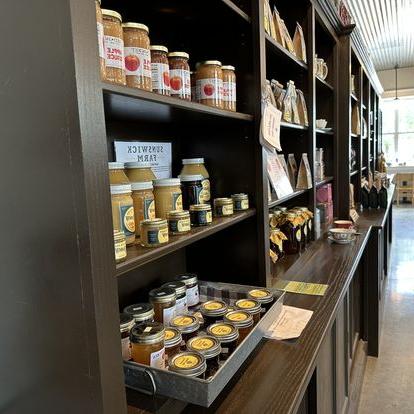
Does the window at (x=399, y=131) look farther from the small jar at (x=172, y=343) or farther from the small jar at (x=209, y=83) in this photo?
the small jar at (x=172, y=343)

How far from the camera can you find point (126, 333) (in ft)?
3.13

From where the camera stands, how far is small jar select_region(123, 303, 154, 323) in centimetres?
101

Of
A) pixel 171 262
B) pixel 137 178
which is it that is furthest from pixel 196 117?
pixel 171 262

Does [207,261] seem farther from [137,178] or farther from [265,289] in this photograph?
[137,178]

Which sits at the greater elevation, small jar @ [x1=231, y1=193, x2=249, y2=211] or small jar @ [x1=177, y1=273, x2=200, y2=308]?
small jar @ [x1=231, y1=193, x2=249, y2=211]

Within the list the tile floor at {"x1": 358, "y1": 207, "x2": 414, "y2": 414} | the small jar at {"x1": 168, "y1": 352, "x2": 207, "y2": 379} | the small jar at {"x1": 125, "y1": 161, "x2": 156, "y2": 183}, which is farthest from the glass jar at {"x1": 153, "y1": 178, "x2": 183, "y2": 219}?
the tile floor at {"x1": 358, "y1": 207, "x2": 414, "y2": 414}

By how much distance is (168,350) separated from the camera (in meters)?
0.96

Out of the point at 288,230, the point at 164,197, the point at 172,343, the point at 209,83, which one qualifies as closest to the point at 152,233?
the point at 164,197

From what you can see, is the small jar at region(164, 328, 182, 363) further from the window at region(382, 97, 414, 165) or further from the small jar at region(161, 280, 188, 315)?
the window at region(382, 97, 414, 165)

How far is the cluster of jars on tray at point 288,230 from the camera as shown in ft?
6.32

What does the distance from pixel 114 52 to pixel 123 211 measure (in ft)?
1.09

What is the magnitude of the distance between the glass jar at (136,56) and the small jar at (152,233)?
300 millimetres

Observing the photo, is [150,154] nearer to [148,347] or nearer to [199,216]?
[199,216]

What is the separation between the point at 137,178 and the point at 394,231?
649 cm
